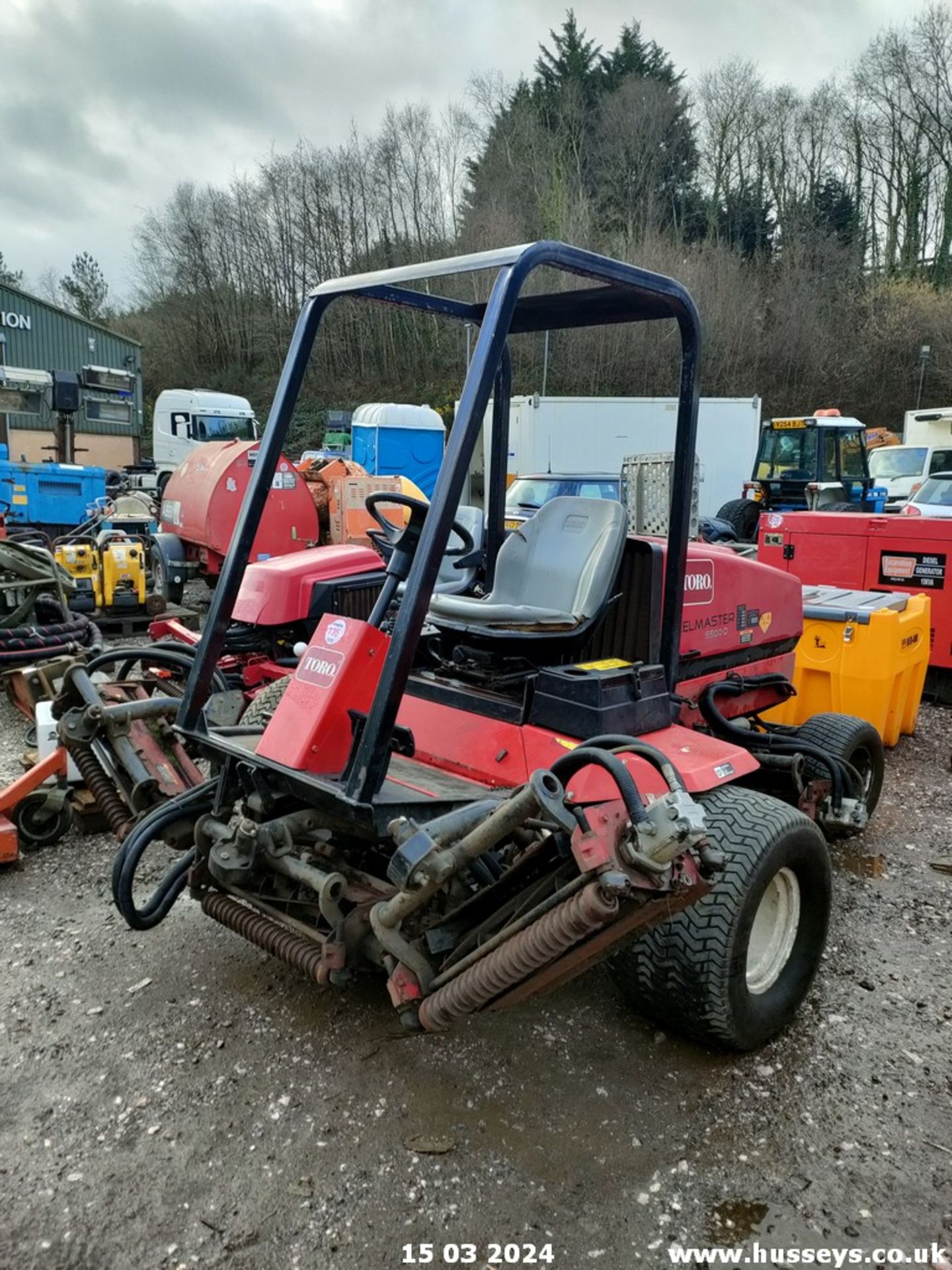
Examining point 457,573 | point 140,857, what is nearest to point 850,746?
point 457,573

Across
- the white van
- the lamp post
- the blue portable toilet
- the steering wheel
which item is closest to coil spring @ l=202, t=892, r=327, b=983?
the steering wheel

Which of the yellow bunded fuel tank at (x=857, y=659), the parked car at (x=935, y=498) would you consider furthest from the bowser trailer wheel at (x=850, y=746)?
the parked car at (x=935, y=498)

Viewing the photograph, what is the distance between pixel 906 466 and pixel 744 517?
16.4 ft

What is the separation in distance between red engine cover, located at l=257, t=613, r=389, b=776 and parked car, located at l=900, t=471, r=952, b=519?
38.8ft

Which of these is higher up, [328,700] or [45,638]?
[328,700]

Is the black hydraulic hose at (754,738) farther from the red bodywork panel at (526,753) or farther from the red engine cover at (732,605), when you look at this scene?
the red bodywork panel at (526,753)

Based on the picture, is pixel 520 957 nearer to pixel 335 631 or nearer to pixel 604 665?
pixel 335 631

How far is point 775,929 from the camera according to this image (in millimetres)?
2850

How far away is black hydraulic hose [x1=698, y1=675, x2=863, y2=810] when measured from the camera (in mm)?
3633

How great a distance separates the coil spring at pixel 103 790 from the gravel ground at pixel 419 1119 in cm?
46

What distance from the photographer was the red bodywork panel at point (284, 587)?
495 cm

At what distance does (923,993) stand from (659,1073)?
1044mm

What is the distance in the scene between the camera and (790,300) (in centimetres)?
2644

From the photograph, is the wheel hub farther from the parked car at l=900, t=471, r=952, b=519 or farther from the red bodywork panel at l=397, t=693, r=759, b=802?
the parked car at l=900, t=471, r=952, b=519
